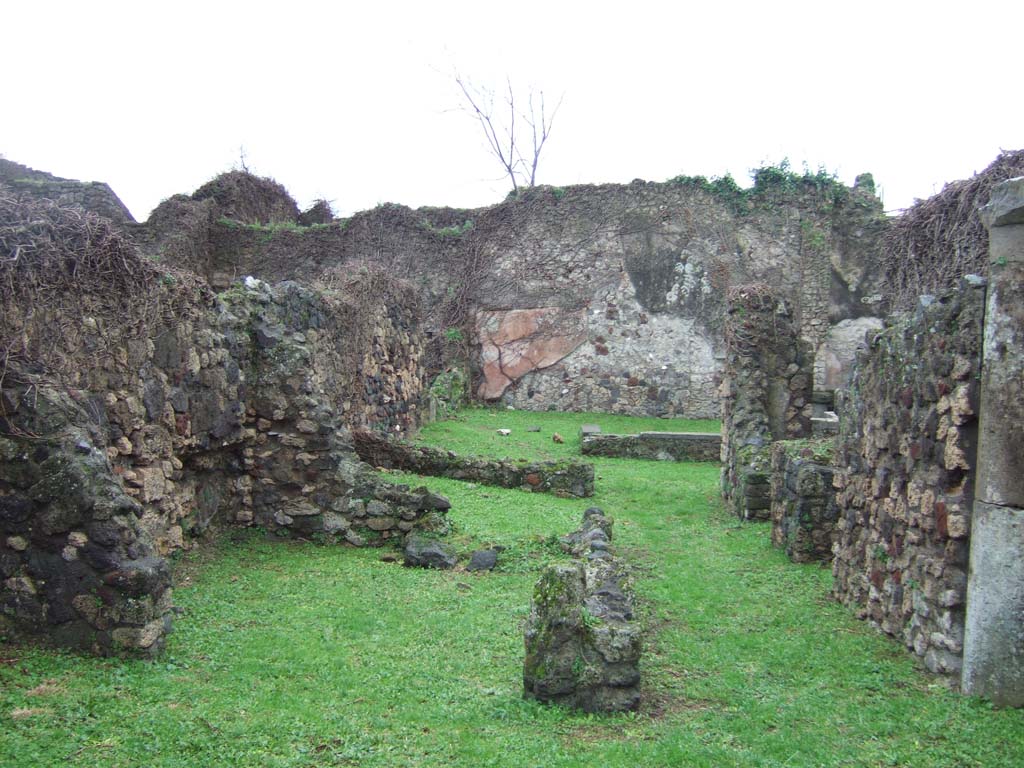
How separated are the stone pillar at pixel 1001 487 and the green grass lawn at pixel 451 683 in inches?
9.2

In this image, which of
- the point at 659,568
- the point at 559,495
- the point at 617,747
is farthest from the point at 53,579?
the point at 559,495

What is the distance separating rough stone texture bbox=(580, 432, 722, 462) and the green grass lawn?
7337 mm

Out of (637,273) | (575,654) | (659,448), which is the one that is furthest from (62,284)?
(637,273)

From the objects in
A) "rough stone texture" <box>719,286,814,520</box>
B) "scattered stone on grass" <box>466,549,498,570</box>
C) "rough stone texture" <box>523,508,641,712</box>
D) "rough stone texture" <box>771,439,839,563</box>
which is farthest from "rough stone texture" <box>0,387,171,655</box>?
"rough stone texture" <box>719,286,814,520</box>

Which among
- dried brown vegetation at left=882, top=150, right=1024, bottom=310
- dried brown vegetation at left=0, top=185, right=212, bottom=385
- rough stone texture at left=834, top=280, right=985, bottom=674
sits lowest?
rough stone texture at left=834, top=280, right=985, bottom=674

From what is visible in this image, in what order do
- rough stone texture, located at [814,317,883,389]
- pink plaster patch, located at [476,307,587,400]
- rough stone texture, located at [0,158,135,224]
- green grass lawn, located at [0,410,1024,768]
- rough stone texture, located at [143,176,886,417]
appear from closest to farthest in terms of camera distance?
green grass lawn, located at [0,410,1024,768], rough stone texture, located at [0,158,135,224], rough stone texture, located at [814,317,883,389], rough stone texture, located at [143,176,886,417], pink plaster patch, located at [476,307,587,400]

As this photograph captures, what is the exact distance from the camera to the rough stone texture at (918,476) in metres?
4.81

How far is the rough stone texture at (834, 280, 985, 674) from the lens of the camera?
481cm

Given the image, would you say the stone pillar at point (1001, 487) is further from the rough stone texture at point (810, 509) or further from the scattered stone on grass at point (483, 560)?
the scattered stone on grass at point (483, 560)

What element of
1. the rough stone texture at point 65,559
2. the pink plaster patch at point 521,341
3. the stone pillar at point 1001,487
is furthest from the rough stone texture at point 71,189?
the stone pillar at point 1001,487

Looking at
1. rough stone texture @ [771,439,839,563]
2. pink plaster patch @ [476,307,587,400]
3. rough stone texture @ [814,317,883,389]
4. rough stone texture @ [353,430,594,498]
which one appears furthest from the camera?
pink plaster patch @ [476,307,587,400]

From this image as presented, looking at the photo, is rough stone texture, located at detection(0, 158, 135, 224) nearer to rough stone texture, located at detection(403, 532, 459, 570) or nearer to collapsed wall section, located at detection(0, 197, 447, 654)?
collapsed wall section, located at detection(0, 197, 447, 654)

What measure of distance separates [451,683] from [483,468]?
6.33m

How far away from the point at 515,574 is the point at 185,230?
17.5 m
